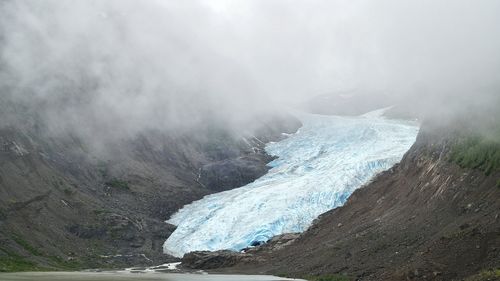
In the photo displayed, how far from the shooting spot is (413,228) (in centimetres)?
4097

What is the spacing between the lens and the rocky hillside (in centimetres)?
3083

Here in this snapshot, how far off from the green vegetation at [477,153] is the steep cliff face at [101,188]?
115 ft

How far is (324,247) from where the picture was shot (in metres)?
49.0

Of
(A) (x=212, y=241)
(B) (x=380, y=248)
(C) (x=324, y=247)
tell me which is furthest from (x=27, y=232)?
(B) (x=380, y=248)

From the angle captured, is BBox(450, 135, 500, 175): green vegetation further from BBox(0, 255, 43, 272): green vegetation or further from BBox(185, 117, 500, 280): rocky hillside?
BBox(0, 255, 43, 272): green vegetation

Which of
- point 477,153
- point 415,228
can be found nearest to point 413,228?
point 415,228

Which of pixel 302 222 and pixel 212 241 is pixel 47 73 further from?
pixel 302 222

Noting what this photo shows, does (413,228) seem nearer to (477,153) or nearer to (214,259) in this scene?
(477,153)

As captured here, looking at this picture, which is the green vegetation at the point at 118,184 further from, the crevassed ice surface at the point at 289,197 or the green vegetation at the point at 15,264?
the green vegetation at the point at 15,264

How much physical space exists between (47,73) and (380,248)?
70702 mm

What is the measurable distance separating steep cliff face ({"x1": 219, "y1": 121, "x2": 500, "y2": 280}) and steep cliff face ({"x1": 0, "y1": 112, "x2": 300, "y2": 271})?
21491mm

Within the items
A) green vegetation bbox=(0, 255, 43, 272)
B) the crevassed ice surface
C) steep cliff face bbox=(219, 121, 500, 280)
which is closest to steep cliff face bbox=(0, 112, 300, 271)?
green vegetation bbox=(0, 255, 43, 272)

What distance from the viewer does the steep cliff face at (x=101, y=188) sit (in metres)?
65.4

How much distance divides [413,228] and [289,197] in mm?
28376
